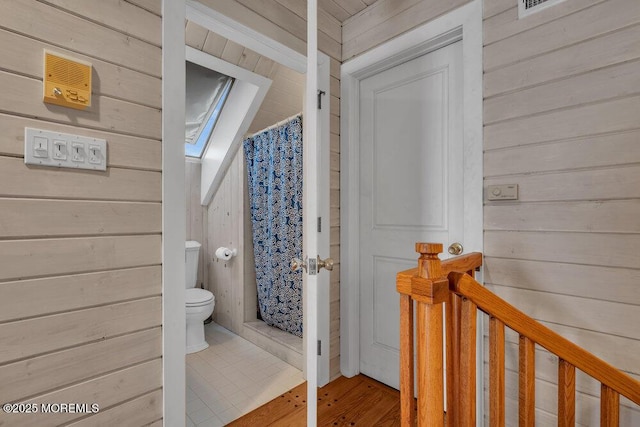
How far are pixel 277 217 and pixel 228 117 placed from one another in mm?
984

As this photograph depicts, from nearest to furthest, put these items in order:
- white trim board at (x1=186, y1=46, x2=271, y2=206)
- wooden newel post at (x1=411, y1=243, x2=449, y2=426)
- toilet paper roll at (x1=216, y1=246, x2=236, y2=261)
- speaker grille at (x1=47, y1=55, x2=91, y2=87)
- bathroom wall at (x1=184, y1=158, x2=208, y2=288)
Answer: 1. wooden newel post at (x1=411, y1=243, x2=449, y2=426)
2. speaker grille at (x1=47, y1=55, x2=91, y2=87)
3. white trim board at (x1=186, y1=46, x2=271, y2=206)
4. toilet paper roll at (x1=216, y1=246, x2=236, y2=261)
5. bathroom wall at (x1=184, y1=158, x2=208, y2=288)

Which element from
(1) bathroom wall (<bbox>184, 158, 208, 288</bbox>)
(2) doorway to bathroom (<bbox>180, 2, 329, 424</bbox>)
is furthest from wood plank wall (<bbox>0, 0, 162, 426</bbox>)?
(1) bathroom wall (<bbox>184, 158, 208, 288</bbox>)

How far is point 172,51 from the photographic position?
1250 millimetres

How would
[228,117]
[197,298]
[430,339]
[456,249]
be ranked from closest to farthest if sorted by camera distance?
[430,339] → [456,249] → [197,298] → [228,117]

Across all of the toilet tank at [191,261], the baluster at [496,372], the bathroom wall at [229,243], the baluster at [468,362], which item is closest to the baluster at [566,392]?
the baluster at [496,372]

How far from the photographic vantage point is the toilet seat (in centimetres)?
232

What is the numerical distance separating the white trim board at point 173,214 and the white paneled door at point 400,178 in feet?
3.84

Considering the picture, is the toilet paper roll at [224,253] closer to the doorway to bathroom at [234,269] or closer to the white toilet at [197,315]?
the doorway to bathroom at [234,269]

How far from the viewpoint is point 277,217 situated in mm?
2502

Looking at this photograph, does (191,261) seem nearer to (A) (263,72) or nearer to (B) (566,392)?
(A) (263,72)

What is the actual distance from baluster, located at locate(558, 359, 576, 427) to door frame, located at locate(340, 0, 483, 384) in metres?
0.63

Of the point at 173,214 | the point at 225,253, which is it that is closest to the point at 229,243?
the point at 225,253

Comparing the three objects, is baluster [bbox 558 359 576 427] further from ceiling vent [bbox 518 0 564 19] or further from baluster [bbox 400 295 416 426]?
ceiling vent [bbox 518 0 564 19]

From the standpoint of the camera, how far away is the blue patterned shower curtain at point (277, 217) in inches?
93.2
